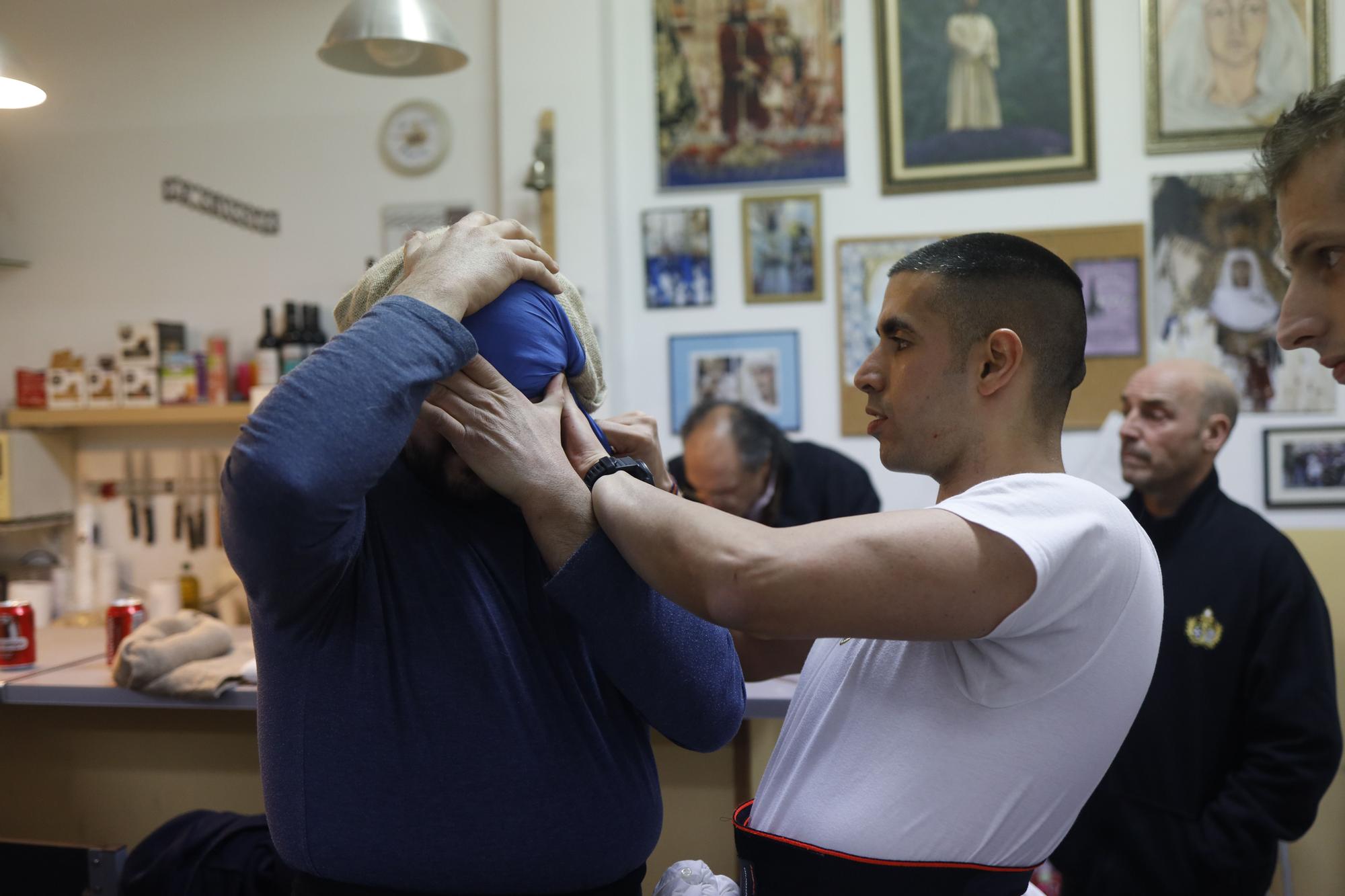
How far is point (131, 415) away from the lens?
4.11 metres

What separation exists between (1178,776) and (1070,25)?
100 inches

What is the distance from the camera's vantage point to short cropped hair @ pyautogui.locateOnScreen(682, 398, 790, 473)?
3.32m

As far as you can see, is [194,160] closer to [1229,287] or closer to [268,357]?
[268,357]

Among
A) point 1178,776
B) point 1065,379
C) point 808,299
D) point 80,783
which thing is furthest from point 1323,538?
point 80,783

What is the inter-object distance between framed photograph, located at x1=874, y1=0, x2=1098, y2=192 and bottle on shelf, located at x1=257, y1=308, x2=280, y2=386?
2.32 meters

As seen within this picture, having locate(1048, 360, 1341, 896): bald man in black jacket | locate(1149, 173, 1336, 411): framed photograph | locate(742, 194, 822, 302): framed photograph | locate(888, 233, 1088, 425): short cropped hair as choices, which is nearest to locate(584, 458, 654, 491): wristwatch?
locate(888, 233, 1088, 425): short cropped hair

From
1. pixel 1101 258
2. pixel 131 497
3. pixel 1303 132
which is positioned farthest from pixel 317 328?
pixel 1303 132

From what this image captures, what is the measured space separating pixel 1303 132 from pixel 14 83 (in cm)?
320

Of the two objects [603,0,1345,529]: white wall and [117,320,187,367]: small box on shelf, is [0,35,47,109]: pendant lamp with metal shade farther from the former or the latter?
[603,0,1345,529]: white wall

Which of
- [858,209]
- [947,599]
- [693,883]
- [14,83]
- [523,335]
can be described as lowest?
[693,883]

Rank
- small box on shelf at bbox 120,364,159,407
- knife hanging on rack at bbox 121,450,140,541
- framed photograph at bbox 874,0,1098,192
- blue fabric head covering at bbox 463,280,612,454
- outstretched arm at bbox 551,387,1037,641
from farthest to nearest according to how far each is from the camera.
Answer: knife hanging on rack at bbox 121,450,140,541 < small box on shelf at bbox 120,364,159,407 < framed photograph at bbox 874,0,1098,192 < blue fabric head covering at bbox 463,280,612,454 < outstretched arm at bbox 551,387,1037,641

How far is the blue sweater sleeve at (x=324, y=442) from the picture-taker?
0.92 metres

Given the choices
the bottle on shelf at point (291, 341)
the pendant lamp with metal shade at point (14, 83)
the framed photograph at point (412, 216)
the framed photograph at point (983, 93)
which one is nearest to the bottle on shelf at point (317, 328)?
the bottle on shelf at point (291, 341)

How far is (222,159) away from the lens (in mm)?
4375
